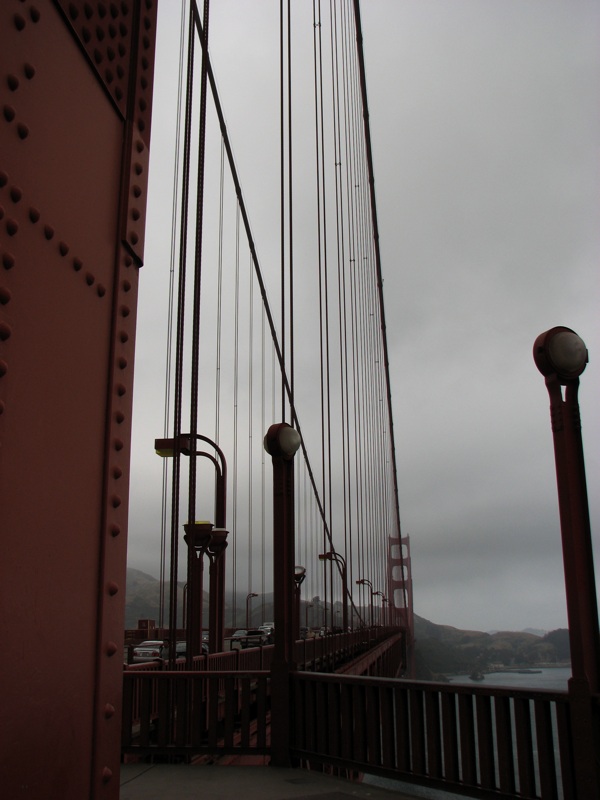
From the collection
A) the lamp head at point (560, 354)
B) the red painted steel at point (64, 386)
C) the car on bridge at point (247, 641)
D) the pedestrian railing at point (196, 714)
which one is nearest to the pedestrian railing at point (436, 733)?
the pedestrian railing at point (196, 714)

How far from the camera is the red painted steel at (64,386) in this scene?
115 cm

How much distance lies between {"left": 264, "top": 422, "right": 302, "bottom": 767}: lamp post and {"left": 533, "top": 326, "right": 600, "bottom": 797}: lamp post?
6.35 feet

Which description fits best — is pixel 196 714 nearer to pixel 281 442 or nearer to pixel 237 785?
pixel 237 785

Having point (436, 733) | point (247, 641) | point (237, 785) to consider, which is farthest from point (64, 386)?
point (247, 641)

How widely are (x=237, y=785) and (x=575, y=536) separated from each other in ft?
7.62

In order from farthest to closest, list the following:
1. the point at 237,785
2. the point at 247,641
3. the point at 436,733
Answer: the point at 247,641
the point at 237,785
the point at 436,733

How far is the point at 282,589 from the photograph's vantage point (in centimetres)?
486

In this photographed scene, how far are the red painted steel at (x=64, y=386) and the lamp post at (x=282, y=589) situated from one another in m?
3.42

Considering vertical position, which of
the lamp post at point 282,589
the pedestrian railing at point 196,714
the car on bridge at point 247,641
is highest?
the lamp post at point 282,589

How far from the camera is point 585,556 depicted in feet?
10.7

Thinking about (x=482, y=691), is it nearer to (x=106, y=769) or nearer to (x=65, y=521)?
(x=106, y=769)

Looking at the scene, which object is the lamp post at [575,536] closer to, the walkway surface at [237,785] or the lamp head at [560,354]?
the lamp head at [560,354]

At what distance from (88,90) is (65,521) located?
0.83 meters

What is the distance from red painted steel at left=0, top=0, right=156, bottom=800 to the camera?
1.15m
